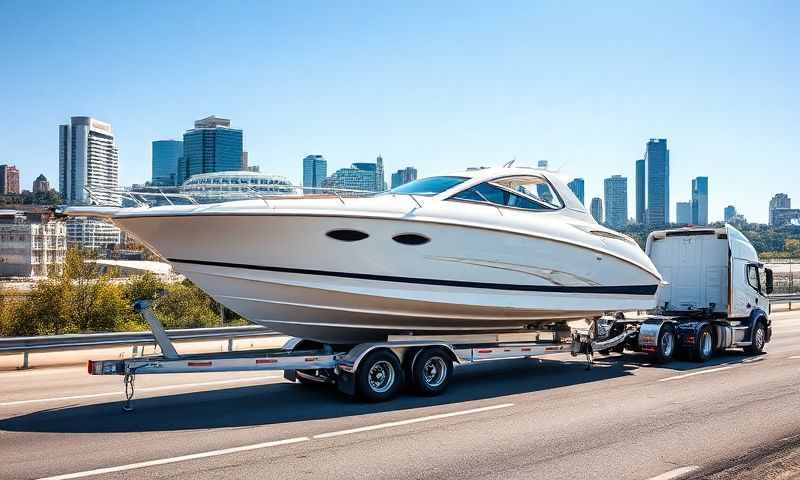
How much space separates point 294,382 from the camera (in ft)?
36.1

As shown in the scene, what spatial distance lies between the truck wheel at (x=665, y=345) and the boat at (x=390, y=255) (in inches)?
92.8

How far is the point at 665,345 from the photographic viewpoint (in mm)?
13398

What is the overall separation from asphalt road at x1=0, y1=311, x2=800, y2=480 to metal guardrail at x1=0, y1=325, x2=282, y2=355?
4.17 ft

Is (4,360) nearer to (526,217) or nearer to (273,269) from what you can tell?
(273,269)

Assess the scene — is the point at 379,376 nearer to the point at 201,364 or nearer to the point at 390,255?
the point at 390,255

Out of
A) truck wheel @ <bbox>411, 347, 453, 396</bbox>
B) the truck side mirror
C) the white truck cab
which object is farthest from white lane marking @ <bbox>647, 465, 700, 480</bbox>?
Result: the truck side mirror

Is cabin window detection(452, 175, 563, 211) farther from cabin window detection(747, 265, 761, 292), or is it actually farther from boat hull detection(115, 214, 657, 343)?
cabin window detection(747, 265, 761, 292)

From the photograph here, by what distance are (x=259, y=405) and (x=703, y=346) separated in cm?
921

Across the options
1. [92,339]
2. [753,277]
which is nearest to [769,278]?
[753,277]

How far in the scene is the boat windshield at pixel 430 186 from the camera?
1052 centimetres

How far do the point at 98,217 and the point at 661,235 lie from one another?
11971 millimetres

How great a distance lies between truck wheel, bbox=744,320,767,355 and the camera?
14898 mm

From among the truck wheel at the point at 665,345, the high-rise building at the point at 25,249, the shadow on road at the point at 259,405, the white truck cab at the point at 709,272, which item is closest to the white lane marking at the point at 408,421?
the shadow on road at the point at 259,405

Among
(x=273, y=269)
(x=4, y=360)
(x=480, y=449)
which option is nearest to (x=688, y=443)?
(x=480, y=449)
